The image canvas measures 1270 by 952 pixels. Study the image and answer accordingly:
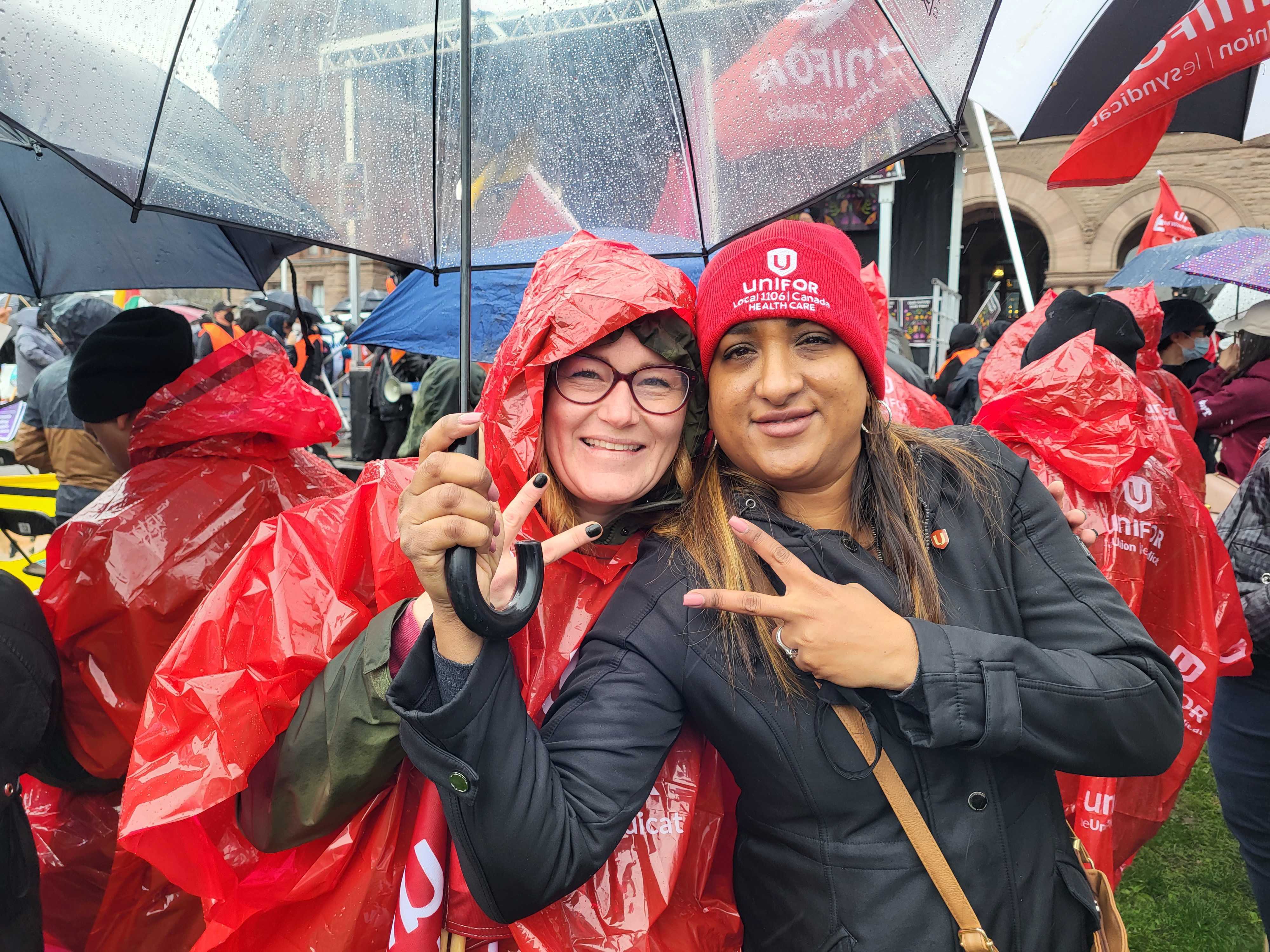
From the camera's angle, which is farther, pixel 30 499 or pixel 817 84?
pixel 30 499

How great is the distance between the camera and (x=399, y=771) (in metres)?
1.42

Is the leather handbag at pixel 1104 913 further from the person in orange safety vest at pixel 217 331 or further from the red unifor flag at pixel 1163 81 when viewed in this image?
the person in orange safety vest at pixel 217 331

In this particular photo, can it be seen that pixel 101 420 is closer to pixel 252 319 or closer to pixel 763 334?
pixel 763 334

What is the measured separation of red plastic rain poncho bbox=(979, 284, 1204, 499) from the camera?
8.91 ft

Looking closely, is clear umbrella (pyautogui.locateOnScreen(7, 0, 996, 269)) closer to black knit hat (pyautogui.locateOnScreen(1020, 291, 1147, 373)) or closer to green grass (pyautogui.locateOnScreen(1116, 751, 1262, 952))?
black knit hat (pyautogui.locateOnScreen(1020, 291, 1147, 373))

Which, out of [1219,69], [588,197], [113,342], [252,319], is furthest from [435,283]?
[252,319]

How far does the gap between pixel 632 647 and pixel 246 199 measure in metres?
1.27

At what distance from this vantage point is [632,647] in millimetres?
1333

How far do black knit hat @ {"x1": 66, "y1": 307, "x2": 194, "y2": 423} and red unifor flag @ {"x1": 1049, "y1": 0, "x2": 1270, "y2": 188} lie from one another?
2633mm

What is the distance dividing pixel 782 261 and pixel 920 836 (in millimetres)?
949

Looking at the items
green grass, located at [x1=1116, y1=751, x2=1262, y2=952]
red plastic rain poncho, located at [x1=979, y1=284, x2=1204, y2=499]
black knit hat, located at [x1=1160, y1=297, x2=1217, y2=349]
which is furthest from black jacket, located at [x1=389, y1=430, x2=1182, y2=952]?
black knit hat, located at [x1=1160, y1=297, x2=1217, y2=349]

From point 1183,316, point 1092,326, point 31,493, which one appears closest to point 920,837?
point 1092,326

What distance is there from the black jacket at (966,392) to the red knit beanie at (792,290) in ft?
14.2

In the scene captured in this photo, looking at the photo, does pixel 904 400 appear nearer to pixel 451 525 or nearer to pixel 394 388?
pixel 451 525
